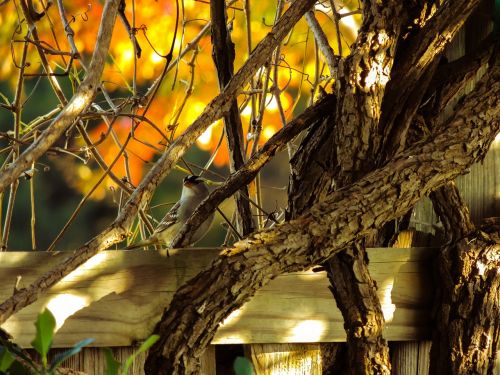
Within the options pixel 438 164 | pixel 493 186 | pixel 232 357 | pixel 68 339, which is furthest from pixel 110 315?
pixel 493 186

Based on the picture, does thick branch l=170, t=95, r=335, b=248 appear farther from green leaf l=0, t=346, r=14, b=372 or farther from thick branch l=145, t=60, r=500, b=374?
green leaf l=0, t=346, r=14, b=372

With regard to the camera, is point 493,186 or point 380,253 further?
point 493,186

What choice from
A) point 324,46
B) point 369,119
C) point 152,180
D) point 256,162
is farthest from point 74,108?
point 324,46

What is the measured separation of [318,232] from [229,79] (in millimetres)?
472

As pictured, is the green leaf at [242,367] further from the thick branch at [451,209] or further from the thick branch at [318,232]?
the thick branch at [451,209]

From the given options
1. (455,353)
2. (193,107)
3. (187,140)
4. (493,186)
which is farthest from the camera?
(193,107)

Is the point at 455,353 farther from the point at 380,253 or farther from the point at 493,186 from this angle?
the point at 493,186

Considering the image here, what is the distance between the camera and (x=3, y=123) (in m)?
3.28

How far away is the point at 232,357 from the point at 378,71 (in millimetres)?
533

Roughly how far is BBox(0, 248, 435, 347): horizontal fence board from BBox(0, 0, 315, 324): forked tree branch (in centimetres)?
10

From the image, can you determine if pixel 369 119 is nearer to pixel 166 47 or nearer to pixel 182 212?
pixel 182 212

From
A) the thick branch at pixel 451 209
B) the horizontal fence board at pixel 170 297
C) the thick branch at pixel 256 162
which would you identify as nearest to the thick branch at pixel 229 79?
the thick branch at pixel 256 162

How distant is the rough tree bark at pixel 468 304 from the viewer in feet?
4.32

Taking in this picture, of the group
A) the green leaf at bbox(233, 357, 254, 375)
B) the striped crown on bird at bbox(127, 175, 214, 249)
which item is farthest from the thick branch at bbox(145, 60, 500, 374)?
the striped crown on bird at bbox(127, 175, 214, 249)
